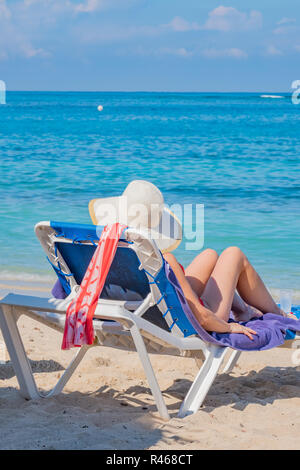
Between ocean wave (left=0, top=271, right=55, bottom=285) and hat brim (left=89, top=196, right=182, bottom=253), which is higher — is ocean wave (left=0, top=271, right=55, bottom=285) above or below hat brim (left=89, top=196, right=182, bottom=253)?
below

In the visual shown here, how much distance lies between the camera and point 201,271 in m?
3.83

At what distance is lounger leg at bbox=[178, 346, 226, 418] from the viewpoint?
11.3ft

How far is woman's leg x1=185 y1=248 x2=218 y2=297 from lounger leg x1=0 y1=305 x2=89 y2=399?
91 centimetres

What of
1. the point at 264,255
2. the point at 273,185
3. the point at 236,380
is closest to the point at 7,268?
the point at 264,255

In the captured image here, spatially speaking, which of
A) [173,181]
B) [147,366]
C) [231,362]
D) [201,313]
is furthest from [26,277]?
[173,181]

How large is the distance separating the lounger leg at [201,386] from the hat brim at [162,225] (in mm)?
610

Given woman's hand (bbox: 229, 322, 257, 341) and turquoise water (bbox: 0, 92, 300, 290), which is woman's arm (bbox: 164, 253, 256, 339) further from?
turquoise water (bbox: 0, 92, 300, 290)

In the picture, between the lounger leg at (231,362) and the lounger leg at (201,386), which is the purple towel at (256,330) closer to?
the lounger leg at (201,386)

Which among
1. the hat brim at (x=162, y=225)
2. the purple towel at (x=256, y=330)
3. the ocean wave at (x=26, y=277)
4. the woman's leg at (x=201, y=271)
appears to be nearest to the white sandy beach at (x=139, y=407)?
the purple towel at (x=256, y=330)

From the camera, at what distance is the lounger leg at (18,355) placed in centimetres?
345

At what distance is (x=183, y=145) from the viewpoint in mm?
26422

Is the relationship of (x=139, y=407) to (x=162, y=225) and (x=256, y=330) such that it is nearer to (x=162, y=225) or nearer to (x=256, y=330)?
(x=256, y=330)

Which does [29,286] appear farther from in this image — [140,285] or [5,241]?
[140,285]

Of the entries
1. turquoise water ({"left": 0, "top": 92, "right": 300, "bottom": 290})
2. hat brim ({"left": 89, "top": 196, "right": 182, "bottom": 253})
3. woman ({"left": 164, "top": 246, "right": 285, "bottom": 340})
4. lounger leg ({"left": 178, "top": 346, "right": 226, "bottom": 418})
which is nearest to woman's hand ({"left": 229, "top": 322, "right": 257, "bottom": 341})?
woman ({"left": 164, "top": 246, "right": 285, "bottom": 340})
